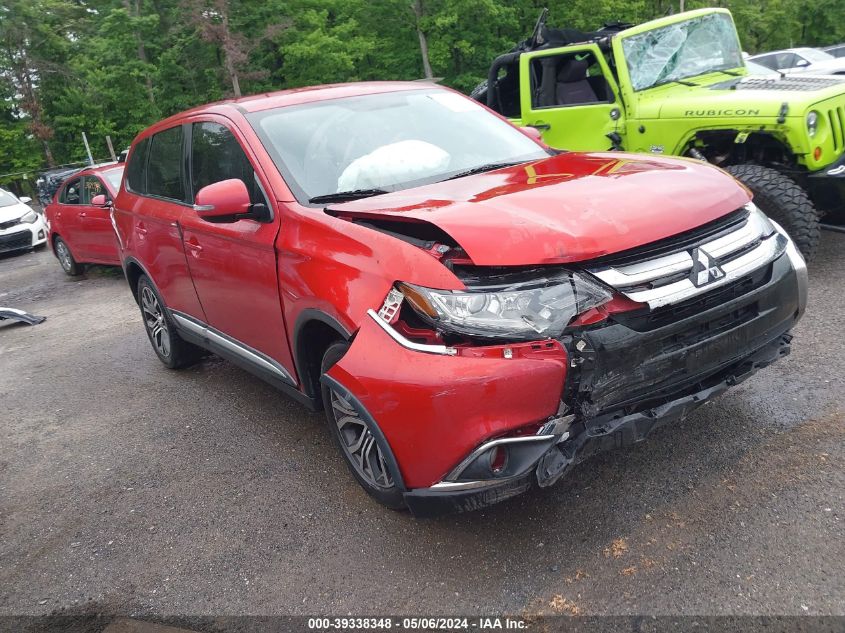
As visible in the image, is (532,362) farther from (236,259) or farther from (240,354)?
(240,354)

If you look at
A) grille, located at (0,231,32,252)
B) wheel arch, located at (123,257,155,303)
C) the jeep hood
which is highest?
the jeep hood

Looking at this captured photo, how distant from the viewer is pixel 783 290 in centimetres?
292

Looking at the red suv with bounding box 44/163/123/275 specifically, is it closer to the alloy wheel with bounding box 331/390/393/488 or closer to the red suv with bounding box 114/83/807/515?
the red suv with bounding box 114/83/807/515

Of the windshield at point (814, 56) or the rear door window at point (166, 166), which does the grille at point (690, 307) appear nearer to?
the rear door window at point (166, 166)

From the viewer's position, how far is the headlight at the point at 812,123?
5109 mm

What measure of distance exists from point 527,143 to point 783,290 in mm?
1740

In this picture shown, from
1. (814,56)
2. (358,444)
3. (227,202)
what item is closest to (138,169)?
(227,202)

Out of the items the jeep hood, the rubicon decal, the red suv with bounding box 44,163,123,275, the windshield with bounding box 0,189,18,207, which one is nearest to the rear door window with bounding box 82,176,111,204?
the red suv with bounding box 44,163,123,275

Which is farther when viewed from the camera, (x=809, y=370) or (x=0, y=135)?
(x=0, y=135)

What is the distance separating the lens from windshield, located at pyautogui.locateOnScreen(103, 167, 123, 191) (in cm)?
975

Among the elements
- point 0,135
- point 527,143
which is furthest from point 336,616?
point 0,135

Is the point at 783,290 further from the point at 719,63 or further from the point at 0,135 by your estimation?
the point at 0,135

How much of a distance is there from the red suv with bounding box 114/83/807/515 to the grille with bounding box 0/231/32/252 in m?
12.6

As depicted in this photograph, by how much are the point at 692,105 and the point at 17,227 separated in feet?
44.3
